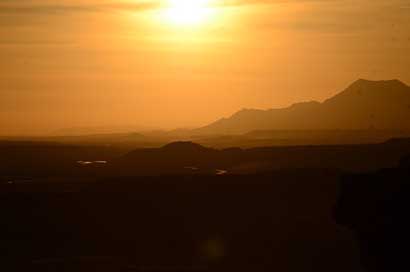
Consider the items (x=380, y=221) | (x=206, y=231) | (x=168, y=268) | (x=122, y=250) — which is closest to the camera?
(x=380, y=221)

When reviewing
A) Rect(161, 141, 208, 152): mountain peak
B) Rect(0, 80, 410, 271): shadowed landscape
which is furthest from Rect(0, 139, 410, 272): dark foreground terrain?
Rect(161, 141, 208, 152): mountain peak

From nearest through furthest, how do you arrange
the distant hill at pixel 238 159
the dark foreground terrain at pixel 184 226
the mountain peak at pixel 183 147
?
the dark foreground terrain at pixel 184 226 → the distant hill at pixel 238 159 → the mountain peak at pixel 183 147

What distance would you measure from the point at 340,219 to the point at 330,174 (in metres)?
47.9

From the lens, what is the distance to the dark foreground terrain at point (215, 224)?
766 inches

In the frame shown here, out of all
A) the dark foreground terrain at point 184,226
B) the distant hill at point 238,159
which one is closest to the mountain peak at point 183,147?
the distant hill at point 238,159

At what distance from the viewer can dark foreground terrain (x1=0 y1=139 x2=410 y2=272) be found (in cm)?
1947

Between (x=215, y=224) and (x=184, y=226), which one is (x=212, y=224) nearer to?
(x=215, y=224)

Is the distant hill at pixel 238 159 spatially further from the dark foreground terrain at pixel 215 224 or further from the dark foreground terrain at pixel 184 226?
the dark foreground terrain at pixel 215 224

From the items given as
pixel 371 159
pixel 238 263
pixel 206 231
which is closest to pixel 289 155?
pixel 371 159

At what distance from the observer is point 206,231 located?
49875 mm

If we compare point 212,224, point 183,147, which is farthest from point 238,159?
point 212,224

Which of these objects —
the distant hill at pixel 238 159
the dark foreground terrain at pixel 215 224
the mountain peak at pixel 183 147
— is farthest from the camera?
the mountain peak at pixel 183 147

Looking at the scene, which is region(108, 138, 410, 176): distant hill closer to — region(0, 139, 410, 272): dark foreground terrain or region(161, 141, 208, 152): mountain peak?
region(161, 141, 208, 152): mountain peak

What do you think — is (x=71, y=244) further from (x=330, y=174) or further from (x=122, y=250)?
(x=330, y=174)
